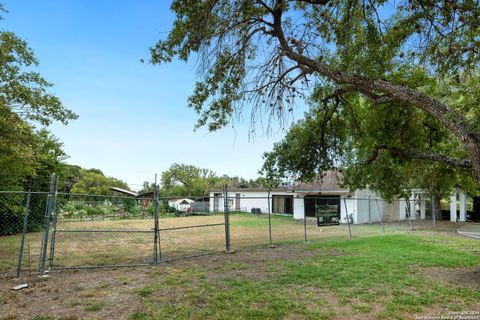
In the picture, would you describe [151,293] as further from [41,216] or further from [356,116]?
[41,216]

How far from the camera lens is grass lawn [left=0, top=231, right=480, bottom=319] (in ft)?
15.6

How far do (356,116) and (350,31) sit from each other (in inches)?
129

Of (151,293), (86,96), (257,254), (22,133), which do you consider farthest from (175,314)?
(86,96)

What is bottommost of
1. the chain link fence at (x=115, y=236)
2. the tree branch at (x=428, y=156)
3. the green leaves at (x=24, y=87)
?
the chain link fence at (x=115, y=236)

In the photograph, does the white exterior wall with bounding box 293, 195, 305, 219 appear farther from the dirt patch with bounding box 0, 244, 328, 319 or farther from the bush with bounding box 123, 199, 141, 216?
the dirt patch with bounding box 0, 244, 328, 319

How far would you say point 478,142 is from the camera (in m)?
4.08

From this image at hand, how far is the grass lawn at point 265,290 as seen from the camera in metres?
4.77

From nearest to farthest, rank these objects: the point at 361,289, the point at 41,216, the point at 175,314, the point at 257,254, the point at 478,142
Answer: the point at 478,142 → the point at 175,314 → the point at 361,289 → the point at 257,254 → the point at 41,216

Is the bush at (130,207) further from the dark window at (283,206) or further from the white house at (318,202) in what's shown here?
the dark window at (283,206)

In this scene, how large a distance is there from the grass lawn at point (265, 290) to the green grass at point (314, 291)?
0.6 inches

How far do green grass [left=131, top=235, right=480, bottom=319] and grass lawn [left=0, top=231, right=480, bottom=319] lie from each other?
0.01 m

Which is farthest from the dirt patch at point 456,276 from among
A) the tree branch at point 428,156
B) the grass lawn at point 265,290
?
the tree branch at point 428,156

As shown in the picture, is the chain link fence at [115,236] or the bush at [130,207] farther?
the bush at [130,207]

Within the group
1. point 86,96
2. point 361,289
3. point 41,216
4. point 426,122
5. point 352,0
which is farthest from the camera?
point 41,216
